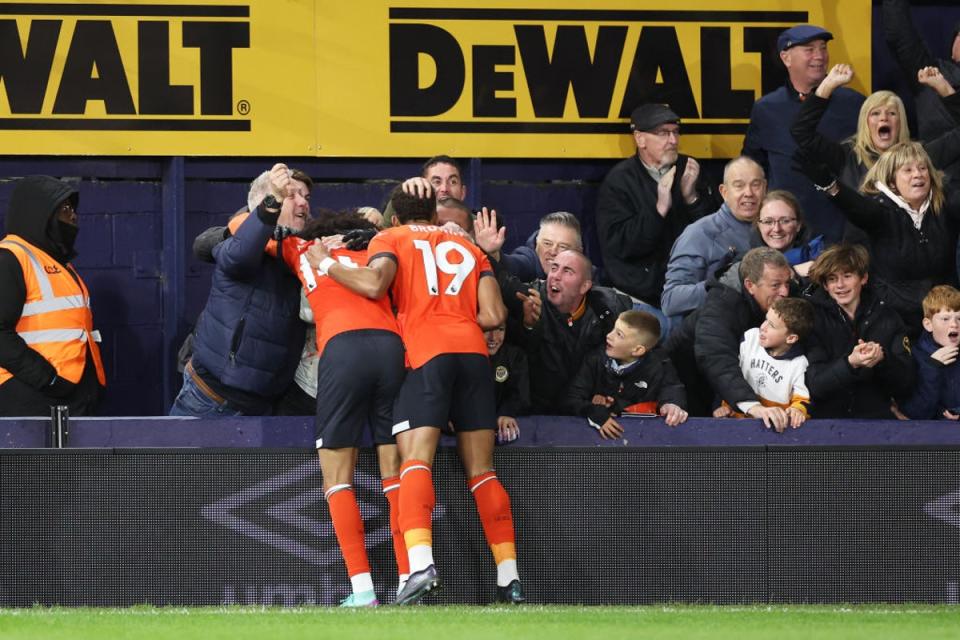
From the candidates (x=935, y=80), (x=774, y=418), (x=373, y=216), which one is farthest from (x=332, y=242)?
(x=935, y=80)

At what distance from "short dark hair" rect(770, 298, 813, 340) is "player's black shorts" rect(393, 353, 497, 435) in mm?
1531

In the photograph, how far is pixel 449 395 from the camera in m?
7.66

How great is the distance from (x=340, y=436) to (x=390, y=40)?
10.6 feet

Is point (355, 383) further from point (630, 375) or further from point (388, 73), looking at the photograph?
point (388, 73)

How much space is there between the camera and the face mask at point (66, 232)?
8914mm

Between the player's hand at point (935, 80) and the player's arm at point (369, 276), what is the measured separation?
3.58 meters

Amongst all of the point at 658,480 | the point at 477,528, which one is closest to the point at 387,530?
the point at 477,528

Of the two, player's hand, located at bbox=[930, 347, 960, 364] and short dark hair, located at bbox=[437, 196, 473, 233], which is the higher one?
short dark hair, located at bbox=[437, 196, 473, 233]

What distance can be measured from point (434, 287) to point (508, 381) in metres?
0.71

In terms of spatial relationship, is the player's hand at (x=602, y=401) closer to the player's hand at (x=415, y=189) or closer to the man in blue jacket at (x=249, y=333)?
the player's hand at (x=415, y=189)

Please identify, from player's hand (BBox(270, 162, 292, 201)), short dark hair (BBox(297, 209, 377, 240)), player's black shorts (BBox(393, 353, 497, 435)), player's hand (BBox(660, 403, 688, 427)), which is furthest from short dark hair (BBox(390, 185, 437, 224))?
player's hand (BBox(660, 403, 688, 427))

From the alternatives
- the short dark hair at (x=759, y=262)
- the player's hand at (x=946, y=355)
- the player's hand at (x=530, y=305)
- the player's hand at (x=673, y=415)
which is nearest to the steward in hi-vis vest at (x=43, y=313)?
the player's hand at (x=530, y=305)

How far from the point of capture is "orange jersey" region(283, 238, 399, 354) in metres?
7.73

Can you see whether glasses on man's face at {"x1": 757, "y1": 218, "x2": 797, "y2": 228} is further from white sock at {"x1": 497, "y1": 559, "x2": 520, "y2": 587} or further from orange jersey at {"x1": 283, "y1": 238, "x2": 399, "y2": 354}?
white sock at {"x1": 497, "y1": 559, "x2": 520, "y2": 587}
